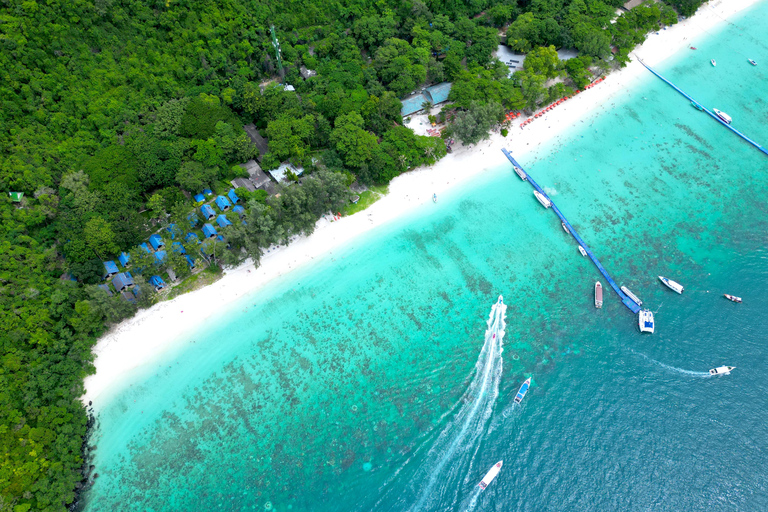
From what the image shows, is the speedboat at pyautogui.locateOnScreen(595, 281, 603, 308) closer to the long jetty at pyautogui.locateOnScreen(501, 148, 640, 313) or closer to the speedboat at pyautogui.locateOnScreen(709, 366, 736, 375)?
the long jetty at pyautogui.locateOnScreen(501, 148, 640, 313)

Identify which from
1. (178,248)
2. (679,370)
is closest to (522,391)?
(679,370)

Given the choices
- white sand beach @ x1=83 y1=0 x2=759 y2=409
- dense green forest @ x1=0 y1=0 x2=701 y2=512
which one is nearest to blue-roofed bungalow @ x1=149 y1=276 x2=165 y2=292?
dense green forest @ x1=0 y1=0 x2=701 y2=512

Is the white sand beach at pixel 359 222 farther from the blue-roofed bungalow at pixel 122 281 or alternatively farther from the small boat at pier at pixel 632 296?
the small boat at pier at pixel 632 296

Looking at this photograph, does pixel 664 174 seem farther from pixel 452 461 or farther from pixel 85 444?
pixel 85 444

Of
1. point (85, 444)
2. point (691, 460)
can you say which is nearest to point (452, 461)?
point (691, 460)

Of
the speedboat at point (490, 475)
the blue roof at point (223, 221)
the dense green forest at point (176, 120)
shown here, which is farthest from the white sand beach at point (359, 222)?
the speedboat at point (490, 475)
